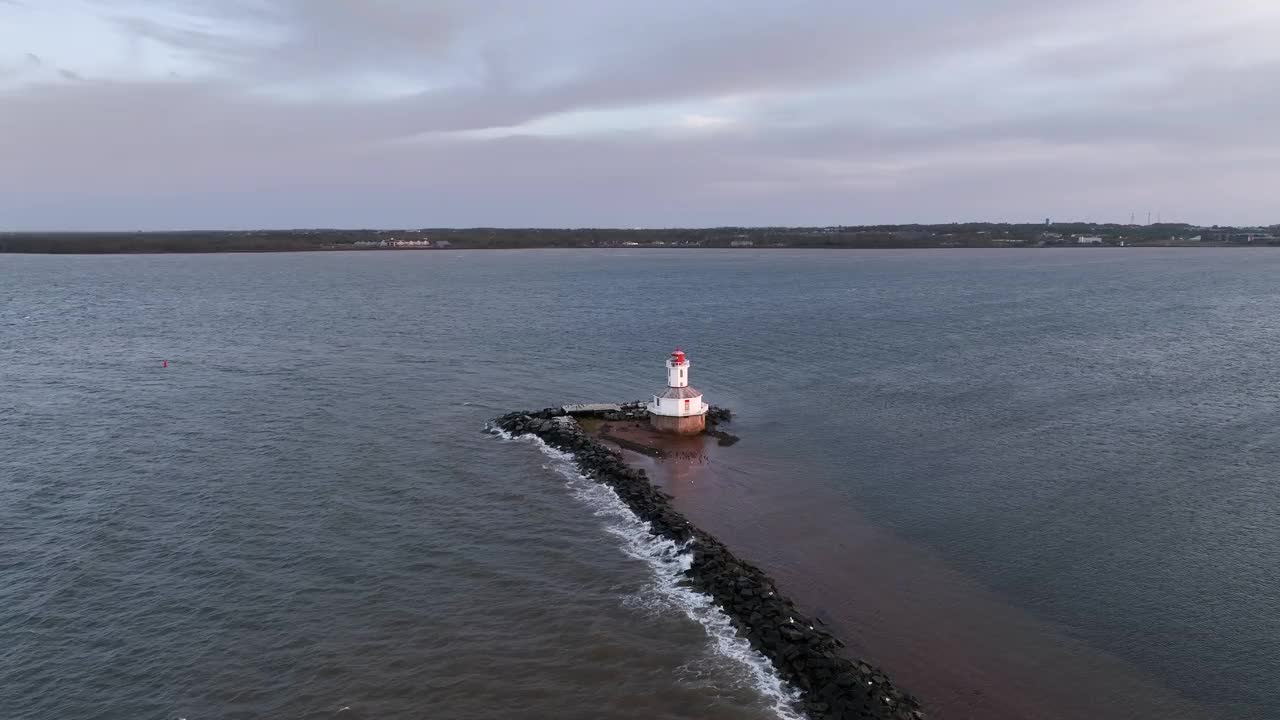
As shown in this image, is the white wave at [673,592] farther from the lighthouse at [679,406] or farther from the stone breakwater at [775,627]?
the lighthouse at [679,406]

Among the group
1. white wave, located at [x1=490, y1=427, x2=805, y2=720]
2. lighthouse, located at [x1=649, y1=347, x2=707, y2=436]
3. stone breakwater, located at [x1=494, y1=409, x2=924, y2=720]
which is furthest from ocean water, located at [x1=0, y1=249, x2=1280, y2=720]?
lighthouse, located at [x1=649, y1=347, x2=707, y2=436]

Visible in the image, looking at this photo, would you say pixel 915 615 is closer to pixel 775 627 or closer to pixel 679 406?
pixel 775 627

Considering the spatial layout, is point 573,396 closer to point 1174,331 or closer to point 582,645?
point 582,645

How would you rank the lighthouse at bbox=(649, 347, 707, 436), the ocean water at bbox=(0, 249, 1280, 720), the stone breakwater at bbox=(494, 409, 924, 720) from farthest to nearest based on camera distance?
1. the lighthouse at bbox=(649, 347, 707, 436)
2. the ocean water at bbox=(0, 249, 1280, 720)
3. the stone breakwater at bbox=(494, 409, 924, 720)

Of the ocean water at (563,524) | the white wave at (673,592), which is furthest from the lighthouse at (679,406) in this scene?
the white wave at (673,592)

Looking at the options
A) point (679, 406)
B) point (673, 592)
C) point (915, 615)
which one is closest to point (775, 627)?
point (673, 592)

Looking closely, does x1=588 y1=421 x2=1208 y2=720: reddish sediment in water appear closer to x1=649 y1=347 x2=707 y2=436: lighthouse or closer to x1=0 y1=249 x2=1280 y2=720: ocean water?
x1=0 y1=249 x2=1280 y2=720: ocean water
